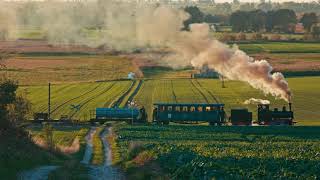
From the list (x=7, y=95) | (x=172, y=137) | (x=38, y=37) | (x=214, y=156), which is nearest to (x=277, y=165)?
(x=214, y=156)

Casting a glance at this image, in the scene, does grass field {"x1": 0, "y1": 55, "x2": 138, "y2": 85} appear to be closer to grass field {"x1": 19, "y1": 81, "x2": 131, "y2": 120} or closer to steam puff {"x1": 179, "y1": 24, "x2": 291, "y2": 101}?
grass field {"x1": 19, "y1": 81, "x2": 131, "y2": 120}

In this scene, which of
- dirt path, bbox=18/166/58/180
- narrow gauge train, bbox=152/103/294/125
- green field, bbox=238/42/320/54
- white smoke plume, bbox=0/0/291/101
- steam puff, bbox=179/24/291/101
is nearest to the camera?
dirt path, bbox=18/166/58/180

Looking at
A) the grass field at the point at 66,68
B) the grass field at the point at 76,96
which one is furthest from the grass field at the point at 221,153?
the grass field at the point at 66,68

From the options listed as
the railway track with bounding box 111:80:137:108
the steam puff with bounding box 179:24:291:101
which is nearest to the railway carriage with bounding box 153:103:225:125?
the steam puff with bounding box 179:24:291:101

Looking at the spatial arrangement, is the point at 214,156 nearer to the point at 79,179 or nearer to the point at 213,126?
the point at 79,179

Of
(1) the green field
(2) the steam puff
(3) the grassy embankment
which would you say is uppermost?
(1) the green field
